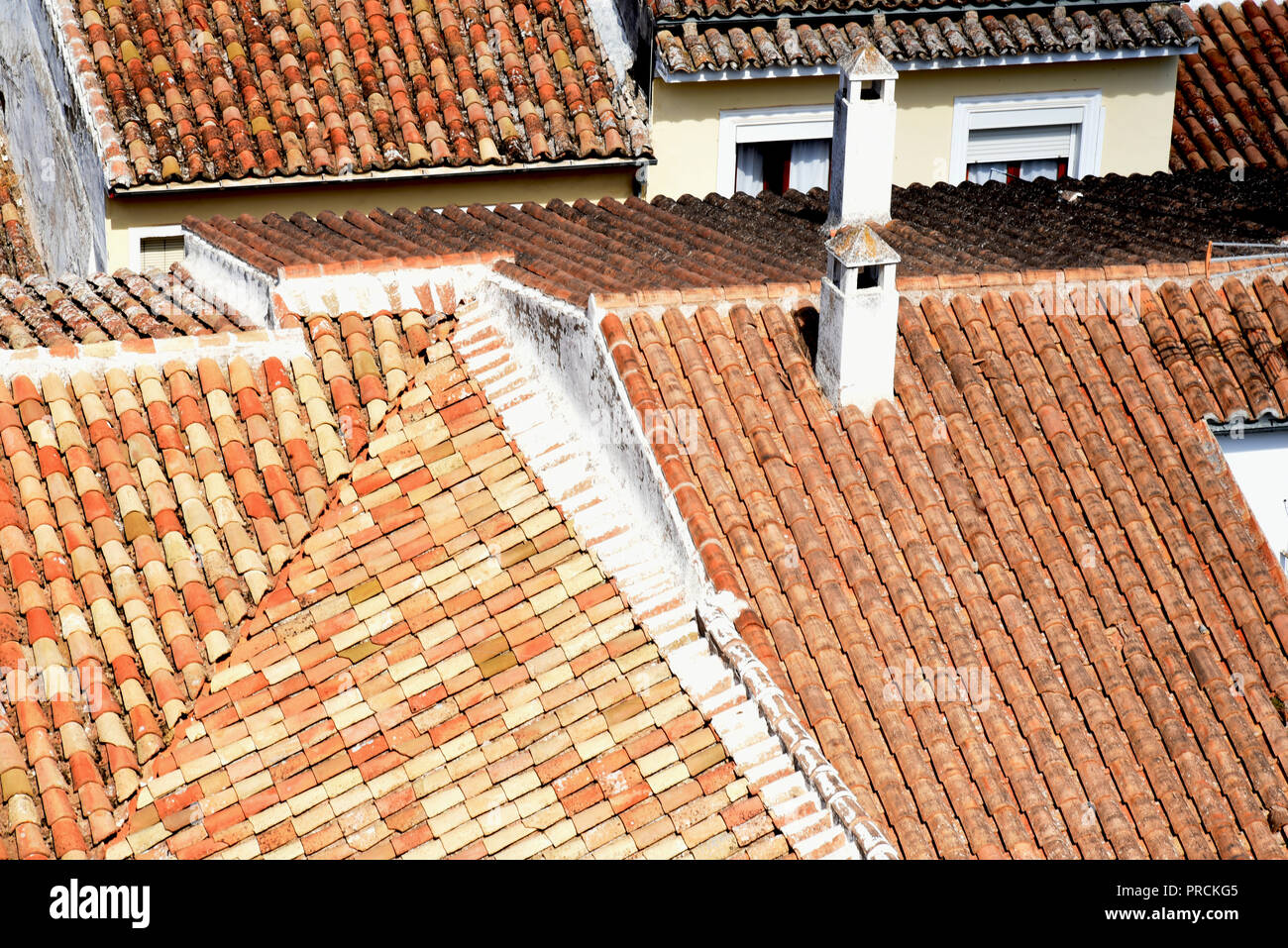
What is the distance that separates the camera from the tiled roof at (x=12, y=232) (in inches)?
725

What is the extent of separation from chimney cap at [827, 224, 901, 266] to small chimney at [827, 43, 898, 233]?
2.87m

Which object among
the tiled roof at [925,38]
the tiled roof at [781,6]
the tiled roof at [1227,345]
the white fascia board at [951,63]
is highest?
the tiled roof at [781,6]

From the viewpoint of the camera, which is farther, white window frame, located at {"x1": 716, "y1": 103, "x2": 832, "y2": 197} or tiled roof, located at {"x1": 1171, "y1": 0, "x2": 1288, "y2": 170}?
tiled roof, located at {"x1": 1171, "y1": 0, "x2": 1288, "y2": 170}

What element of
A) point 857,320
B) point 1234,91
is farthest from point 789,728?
point 1234,91

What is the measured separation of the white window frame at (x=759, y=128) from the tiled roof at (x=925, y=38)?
67 centimetres

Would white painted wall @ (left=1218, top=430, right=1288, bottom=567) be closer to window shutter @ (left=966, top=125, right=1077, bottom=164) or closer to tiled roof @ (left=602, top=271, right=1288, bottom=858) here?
tiled roof @ (left=602, top=271, right=1288, bottom=858)

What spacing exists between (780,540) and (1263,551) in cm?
289

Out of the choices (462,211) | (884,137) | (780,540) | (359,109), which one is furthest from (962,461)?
→ (359,109)

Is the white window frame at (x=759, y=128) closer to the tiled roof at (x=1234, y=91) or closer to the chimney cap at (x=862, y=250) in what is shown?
the tiled roof at (x=1234, y=91)

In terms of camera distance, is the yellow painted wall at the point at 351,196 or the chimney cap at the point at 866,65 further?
the yellow painted wall at the point at 351,196

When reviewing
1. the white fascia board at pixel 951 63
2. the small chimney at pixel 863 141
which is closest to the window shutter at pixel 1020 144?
the white fascia board at pixel 951 63

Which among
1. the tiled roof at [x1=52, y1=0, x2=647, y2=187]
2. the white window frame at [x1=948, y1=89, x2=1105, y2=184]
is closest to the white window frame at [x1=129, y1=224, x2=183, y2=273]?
the tiled roof at [x1=52, y1=0, x2=647, y2=187]

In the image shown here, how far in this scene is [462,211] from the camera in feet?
48.3

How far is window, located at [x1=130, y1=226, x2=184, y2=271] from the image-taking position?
16078 mm
